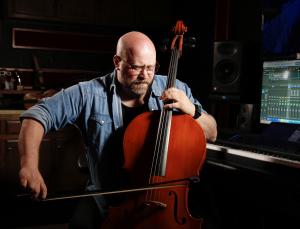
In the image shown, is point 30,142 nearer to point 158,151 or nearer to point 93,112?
point 93,112

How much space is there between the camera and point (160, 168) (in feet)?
4.77

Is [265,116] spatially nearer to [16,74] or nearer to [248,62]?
[248,62]

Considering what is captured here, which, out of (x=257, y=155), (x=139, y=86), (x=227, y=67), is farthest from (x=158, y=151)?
(x=227, y=67)

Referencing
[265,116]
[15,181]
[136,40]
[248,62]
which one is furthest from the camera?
[15,181]

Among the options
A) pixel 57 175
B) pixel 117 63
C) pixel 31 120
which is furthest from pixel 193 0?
pixel 31 120

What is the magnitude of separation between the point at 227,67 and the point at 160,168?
1334mm

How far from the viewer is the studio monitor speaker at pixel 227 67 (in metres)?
2.56

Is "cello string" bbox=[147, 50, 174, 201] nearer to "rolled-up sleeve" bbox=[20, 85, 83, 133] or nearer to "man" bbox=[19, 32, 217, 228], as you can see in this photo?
"man" bbox=[19, 32, 217, 228]

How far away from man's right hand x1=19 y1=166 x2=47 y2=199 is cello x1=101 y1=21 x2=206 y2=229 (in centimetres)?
29

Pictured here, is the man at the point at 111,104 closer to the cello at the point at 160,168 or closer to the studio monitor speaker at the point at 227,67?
the cello at the point at 160,168

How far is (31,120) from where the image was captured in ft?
4.74

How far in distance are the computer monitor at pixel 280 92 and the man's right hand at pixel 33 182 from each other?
4.69 feet

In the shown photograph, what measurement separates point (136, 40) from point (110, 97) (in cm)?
26

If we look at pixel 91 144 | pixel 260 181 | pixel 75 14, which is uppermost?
pixel 75 14
